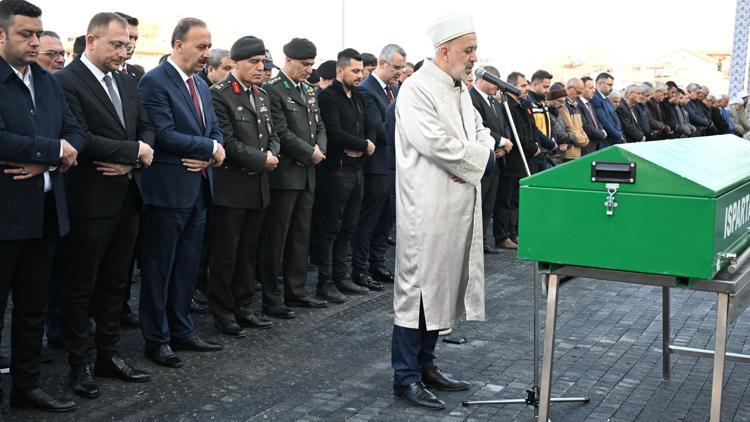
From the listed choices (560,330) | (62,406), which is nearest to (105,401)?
(62,406)

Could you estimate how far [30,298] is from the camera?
15.6 ft

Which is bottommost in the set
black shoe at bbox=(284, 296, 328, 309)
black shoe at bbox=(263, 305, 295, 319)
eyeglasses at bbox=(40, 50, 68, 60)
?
black shoe at bbox=(284, 296, 328, 309)

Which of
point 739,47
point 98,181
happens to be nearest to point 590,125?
point 98,181

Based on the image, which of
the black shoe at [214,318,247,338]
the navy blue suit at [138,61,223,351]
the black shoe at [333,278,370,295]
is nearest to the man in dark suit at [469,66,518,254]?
the black shoe at [333,278,370,295]

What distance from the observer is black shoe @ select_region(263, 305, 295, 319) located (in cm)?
706

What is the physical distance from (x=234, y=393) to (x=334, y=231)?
295cm

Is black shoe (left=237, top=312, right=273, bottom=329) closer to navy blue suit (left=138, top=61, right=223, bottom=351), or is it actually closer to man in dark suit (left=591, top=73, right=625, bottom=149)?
navy blue suit (left=138, top=61, right=223, bottom=351)

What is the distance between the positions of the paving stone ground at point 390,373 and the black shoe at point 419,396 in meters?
0.05

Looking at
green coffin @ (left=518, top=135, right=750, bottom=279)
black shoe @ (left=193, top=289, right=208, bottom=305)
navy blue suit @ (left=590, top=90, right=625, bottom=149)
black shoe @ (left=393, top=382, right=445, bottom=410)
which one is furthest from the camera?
navy blue suit @ (left=590, top=90, right=625, bottom=149)

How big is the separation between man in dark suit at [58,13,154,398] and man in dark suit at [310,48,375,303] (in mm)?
2710

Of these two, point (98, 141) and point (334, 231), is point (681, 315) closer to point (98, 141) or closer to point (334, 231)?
point (334, 231)

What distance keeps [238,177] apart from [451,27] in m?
2.14

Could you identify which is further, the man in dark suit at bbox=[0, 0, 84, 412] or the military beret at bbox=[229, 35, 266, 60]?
the military beret at bbox=[229, 35, 266, 60]

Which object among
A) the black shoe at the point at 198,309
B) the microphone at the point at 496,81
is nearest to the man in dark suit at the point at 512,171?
the black shoe at the point at 198,309
